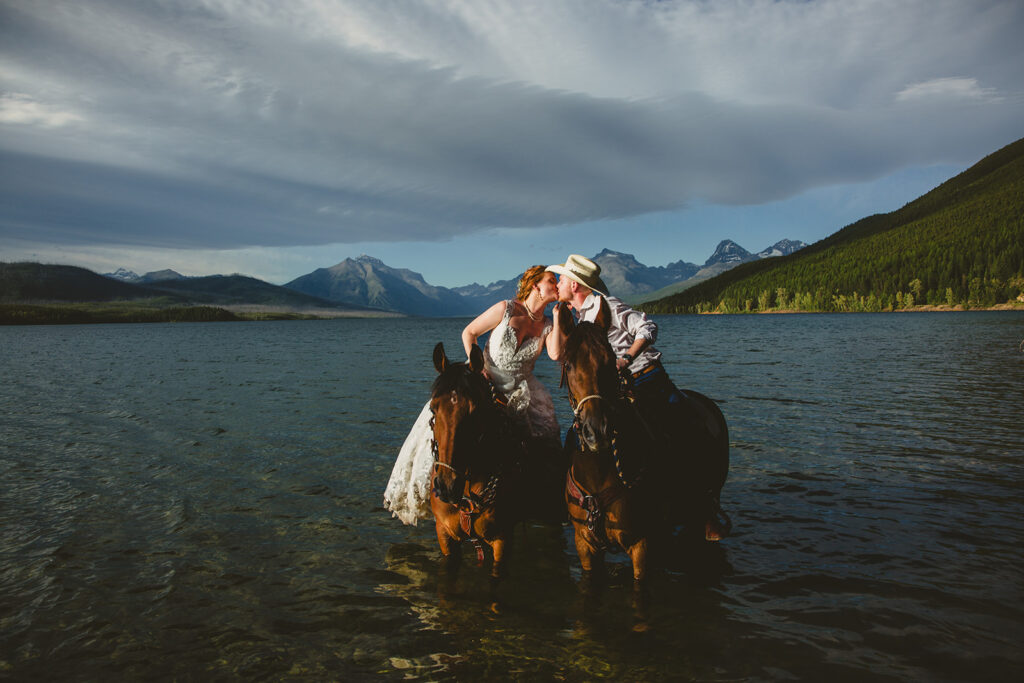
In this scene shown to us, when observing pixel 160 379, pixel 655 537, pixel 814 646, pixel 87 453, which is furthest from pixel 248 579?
pixel 160 379

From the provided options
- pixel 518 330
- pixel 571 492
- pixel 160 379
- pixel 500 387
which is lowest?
pixel 160 379

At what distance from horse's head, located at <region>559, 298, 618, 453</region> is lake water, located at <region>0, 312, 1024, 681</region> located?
257cm

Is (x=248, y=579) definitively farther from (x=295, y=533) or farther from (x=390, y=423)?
(x=390, y=423)

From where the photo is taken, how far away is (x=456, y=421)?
Result: 4922mm

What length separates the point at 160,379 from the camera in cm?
2983

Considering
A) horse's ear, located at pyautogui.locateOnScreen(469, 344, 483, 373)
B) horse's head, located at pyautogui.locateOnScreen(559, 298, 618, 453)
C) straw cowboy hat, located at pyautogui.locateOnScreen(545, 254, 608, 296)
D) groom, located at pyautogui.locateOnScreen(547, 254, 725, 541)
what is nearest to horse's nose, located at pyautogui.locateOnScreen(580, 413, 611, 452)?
horse's head, located at pyautogui.locateOnScreen(559, 298, 618, 453)

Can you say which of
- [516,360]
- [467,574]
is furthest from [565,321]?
[467,574]

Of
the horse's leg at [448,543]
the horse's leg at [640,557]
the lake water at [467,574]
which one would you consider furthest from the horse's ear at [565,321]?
the lake water at [467,574]

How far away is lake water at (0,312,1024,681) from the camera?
5254 mm

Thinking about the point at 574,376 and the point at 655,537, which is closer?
the point at 574,376

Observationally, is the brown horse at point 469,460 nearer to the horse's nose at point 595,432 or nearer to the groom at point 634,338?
the groom at point 634,338

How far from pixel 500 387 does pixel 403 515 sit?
2459 millimetres

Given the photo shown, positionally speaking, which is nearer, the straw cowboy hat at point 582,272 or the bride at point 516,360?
the straw cowboy hat at point 582,272

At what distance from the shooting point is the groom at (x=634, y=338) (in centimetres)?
571
